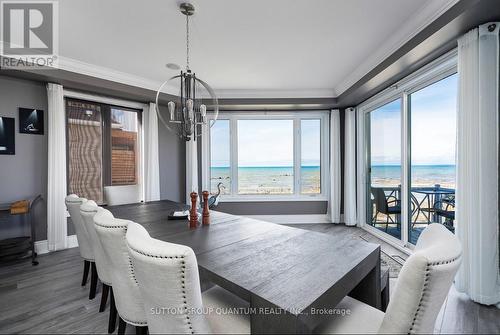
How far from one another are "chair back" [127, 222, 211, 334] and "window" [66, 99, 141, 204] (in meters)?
3.69

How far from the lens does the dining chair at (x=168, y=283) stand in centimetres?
78

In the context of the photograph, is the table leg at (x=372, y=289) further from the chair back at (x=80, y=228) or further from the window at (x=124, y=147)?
the window at (x=124, y=147)

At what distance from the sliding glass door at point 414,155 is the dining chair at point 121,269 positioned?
3268 millimetres

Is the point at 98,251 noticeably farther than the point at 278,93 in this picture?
No

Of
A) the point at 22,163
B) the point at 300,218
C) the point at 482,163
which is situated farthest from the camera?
the point at 300,218

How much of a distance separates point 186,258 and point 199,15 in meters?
2.30

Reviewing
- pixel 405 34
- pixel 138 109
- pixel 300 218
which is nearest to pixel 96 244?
pixel 138 109

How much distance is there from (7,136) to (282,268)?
4092 mm

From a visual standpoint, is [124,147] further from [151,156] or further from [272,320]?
[272,320]

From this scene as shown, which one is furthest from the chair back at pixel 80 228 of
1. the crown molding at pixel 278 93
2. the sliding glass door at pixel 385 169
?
the sliding glass door at pixel 385 169

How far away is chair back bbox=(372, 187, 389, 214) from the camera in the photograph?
3783 mm

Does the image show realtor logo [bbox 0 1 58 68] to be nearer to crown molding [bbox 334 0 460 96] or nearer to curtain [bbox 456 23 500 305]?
crown molding [bbox 334 0 460 96]

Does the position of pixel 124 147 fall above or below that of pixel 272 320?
above

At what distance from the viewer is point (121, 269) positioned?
49.1 inches
